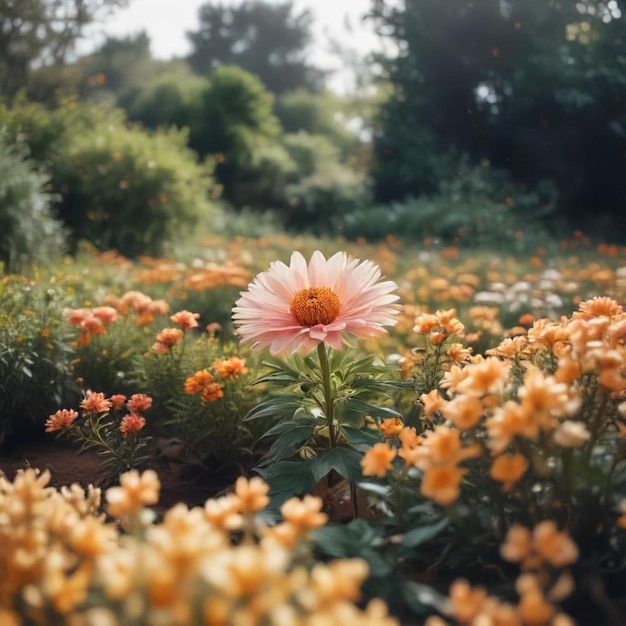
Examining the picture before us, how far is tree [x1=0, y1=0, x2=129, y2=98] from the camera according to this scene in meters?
9.94

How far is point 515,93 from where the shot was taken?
10.2m

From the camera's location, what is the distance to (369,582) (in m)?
1.29

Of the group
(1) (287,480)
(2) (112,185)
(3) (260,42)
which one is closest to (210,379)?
(1) (287,480)

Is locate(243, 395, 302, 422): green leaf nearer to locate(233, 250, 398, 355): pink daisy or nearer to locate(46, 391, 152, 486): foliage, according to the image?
locate(233, 250, 398, 355): pink daisy

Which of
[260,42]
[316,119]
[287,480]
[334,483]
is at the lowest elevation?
[334,483]

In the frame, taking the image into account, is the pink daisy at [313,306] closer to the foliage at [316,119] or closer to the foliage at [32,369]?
the foliage at [32,369]

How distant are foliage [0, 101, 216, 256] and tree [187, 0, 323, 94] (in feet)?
75.7

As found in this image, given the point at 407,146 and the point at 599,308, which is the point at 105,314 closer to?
the point at 599,308

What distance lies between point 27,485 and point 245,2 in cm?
3460

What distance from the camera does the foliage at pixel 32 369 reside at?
2727mm

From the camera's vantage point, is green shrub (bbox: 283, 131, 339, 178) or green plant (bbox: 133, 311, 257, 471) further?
green shrub (bbox: 283, 131, 339, 178)

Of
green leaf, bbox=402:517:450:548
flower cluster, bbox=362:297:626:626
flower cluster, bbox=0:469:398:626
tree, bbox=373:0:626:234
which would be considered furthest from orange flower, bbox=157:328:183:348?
tree, bbox=373:0:626:234

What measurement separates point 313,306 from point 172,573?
3.57 ft

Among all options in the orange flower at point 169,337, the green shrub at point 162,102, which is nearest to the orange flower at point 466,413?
the orange flower at point 169,337
